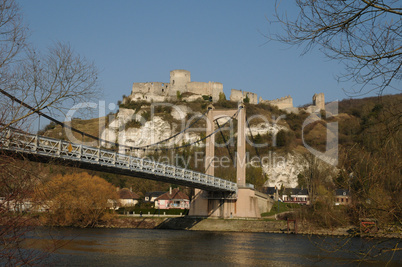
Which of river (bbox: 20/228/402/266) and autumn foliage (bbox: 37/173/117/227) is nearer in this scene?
river (bbox: 20/228/402/266)

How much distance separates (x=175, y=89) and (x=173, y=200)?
36.9 m

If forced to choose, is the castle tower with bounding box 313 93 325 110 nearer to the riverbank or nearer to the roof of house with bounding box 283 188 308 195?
the roof of house with bounding box 283 188 308 195

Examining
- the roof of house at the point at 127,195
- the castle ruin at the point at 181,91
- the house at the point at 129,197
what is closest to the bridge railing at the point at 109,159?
the house at the point at 129,197

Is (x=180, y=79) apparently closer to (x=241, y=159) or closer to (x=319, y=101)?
(x=319, y=101)

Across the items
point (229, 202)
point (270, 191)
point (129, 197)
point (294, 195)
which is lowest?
point (229, 202)

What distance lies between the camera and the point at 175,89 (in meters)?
79.1

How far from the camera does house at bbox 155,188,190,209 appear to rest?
4388 cm

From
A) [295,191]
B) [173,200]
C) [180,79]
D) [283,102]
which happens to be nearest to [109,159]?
[173,200]

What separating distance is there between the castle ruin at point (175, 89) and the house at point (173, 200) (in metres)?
32.4

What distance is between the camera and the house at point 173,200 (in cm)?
4388

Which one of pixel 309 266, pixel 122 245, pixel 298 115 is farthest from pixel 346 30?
pixel 298 115

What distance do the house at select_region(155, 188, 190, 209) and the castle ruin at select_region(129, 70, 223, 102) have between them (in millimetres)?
32384

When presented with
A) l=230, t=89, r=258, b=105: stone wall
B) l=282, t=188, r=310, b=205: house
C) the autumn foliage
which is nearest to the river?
the autumn foliage

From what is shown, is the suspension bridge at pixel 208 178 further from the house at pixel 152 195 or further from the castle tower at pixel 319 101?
the castle tower at pixel 319 101
